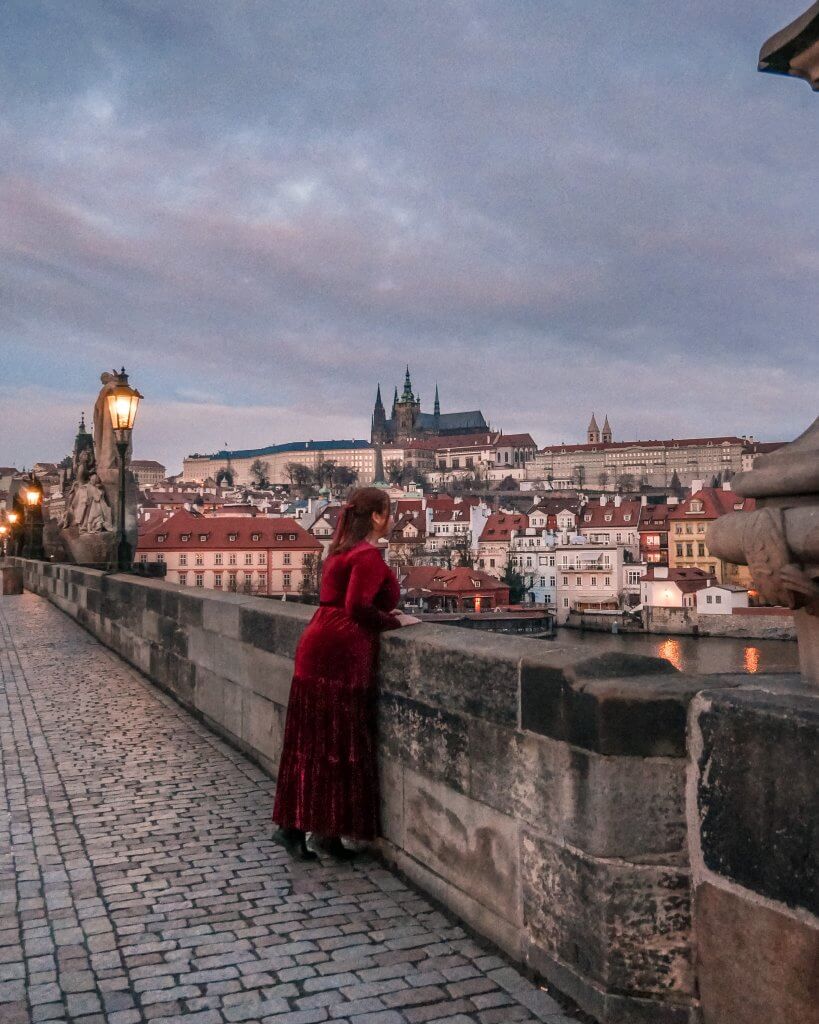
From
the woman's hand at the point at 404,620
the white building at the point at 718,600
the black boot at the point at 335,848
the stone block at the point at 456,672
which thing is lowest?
the white building at the point at 718,600

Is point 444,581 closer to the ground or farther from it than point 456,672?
closer to the ground

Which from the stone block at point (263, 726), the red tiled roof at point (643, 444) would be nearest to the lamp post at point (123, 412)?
the stone block at point (263, 726)

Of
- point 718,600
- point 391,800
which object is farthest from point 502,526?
point 391,800

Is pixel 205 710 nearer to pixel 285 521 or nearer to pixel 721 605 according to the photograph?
pixel 721 605

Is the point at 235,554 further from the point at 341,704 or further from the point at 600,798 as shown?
the point at 600,798

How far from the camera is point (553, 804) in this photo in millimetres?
2934

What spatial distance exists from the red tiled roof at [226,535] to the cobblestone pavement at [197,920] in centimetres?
7548

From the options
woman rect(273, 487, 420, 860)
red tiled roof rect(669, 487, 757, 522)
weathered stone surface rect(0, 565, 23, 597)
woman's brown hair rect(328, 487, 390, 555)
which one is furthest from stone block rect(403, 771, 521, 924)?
red tiled roof rect(669, 487, 757, 522)

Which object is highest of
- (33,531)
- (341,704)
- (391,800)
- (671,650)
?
(33,531)

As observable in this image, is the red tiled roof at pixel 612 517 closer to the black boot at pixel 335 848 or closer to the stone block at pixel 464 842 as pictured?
the black boot at pixel 335 848

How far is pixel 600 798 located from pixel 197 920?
169cm

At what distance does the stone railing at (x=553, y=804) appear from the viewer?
2645 mm

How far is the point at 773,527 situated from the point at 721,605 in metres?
68.0

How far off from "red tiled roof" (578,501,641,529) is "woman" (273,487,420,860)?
3779 inches
